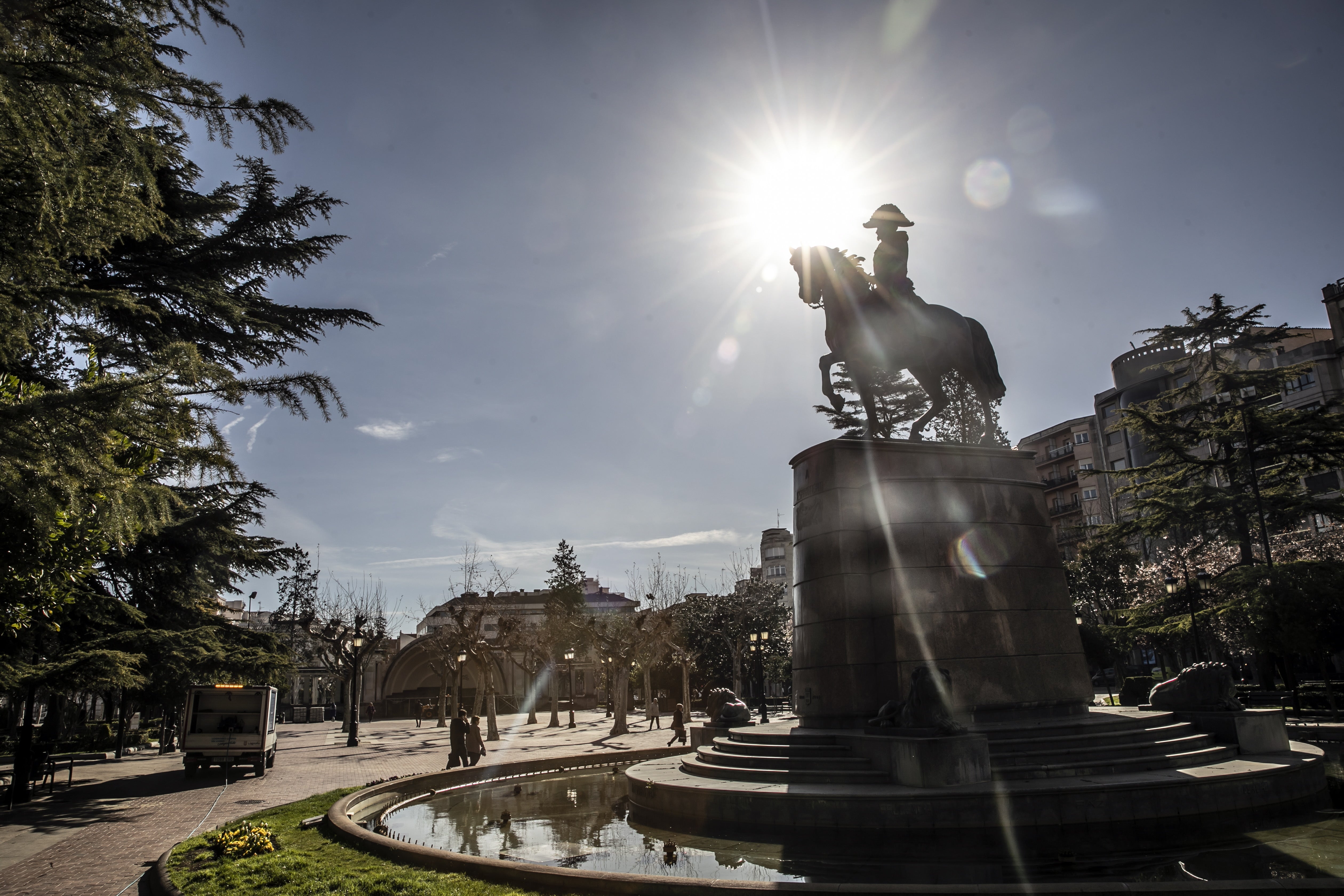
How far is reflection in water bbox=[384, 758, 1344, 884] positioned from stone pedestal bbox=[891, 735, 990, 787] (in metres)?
0.63

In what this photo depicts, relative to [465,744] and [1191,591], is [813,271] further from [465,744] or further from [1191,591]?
[1191,591]

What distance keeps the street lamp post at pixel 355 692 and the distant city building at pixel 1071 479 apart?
47.9 metres

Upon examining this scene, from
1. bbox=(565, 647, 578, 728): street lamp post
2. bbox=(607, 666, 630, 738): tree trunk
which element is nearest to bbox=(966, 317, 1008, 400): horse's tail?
bbox=(607, 666, 630, 738): tree trunk

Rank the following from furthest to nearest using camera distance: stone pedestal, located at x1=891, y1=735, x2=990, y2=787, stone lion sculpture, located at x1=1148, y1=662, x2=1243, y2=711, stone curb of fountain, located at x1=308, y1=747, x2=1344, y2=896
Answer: stone lion sculpture, located at x1=1148, y1=662, x2=1243, y2=711 → stone pedestal, located at x1=891, y1=735, x2=990, y2=787 → stone curb of fountain, located at x1=308, y1=747, x2=1344, y2=896

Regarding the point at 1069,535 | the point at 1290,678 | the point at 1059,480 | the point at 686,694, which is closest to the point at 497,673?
the point at 686,694

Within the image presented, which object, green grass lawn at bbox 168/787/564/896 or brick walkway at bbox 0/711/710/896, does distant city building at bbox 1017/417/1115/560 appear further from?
green grass lawn at bbox 168/787/564/896

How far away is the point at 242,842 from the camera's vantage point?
8.12 m

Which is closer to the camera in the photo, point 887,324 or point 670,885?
point 670,885

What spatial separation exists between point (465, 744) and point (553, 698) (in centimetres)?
2198

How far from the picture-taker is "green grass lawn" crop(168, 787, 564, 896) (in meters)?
6.42

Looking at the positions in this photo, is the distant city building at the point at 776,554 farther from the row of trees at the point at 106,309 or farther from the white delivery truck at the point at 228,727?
the row of trees at the point at 106,309

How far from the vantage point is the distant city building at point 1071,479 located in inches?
2347

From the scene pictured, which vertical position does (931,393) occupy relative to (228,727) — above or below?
above

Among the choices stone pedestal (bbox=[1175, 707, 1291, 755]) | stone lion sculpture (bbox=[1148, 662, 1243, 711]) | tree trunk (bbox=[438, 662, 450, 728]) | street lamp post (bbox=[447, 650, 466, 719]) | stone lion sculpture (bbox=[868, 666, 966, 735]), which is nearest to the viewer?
stone lion sculpture (bbox=[868, 666, 966, 735])
